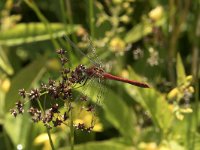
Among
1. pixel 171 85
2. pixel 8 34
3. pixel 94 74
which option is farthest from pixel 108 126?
pixel 94 74

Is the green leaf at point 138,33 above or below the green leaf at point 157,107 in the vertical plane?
above

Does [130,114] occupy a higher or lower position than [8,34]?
lower

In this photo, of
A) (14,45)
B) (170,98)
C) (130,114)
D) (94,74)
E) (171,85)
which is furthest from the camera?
(14,45)

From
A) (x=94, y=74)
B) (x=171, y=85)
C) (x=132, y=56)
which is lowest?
(x=94, y=74)

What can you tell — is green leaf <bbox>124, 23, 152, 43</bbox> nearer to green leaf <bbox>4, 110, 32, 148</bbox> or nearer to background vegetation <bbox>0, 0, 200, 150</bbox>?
background vegetation <bbox>0, 0, 200, 150</bbox>

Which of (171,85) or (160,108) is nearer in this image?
(160,108)

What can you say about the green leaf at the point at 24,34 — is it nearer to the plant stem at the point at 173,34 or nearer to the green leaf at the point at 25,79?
the green leaf at the point at 25,79

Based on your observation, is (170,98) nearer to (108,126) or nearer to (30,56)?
(108,126)

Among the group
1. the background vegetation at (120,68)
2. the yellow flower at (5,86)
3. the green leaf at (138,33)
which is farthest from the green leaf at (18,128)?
the green leaf at (138,33)

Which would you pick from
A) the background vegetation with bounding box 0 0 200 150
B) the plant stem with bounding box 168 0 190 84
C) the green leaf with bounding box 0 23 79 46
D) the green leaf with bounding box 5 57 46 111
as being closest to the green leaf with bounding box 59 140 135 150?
the background vegetation with bounding box 0 0 200 150
